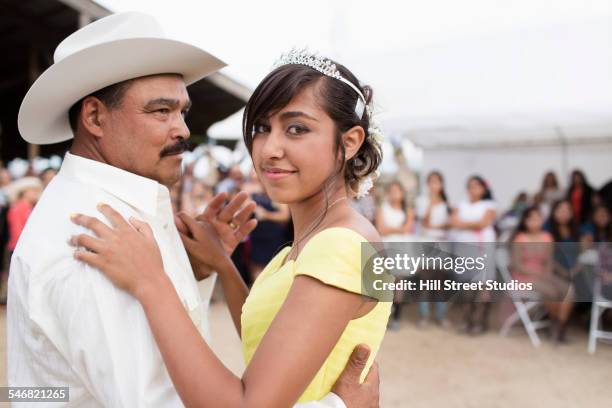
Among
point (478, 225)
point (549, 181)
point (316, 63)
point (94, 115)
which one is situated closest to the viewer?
point (316, 63)

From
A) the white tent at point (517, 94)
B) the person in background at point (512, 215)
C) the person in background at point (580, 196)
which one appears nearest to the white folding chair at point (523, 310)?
the person in background at point (512, 215)

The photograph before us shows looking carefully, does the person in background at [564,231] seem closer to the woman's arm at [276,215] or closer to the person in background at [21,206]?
the woman's arm at [276,215]

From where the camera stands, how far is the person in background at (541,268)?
5.93m

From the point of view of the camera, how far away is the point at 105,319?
4.20 ft

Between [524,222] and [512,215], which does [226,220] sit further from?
[512,215]

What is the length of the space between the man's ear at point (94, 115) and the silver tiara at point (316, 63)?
0.57 metres

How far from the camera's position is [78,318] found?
1.29m

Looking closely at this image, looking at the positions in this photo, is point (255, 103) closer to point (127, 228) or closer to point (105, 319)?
point (127, 228)

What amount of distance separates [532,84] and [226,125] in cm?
489

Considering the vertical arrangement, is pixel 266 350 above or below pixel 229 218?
below

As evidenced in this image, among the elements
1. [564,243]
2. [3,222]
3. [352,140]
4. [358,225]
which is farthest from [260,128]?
[3,222]

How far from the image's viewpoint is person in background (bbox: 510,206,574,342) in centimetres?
593

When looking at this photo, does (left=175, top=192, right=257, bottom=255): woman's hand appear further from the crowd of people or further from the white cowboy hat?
the crowd of people

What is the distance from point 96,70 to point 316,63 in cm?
66
